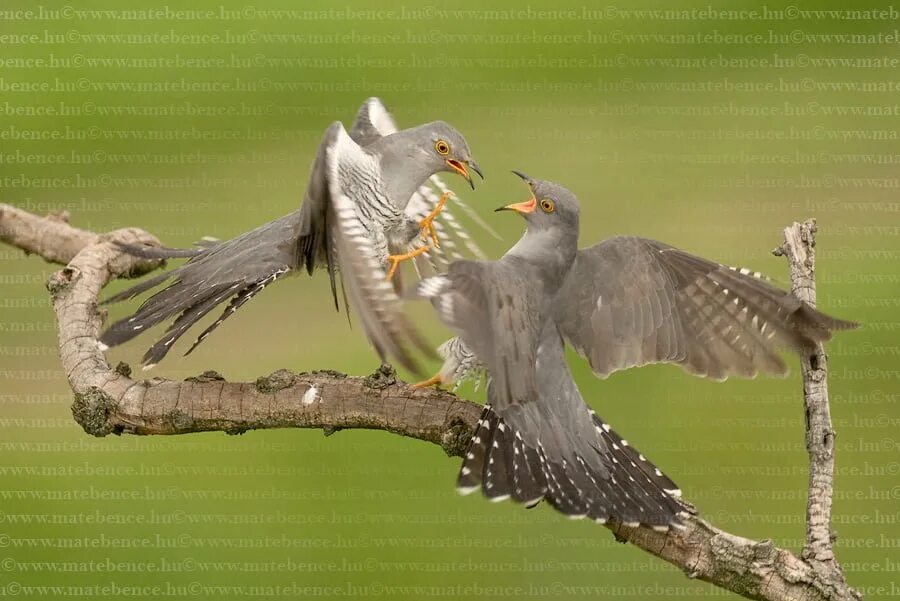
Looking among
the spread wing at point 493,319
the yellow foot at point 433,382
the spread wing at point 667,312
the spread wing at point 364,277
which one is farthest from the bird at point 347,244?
the spread wing at point 667,312

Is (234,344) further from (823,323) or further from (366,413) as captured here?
(823,323)

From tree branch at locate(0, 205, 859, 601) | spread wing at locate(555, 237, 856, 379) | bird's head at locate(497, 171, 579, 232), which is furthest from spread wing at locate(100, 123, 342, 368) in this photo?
spread wing at locate(555, 237, 856, 379)

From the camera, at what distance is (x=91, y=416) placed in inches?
114

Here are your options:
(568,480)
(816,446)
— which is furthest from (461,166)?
(816,446)

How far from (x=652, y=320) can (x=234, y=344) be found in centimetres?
328

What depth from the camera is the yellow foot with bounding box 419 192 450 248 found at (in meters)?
3.26

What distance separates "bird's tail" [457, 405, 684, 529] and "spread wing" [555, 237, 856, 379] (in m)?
0.33

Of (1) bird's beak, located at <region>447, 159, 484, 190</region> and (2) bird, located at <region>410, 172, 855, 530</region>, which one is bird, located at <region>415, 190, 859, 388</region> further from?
(1) bird's beak, located at <region>447, 159, 484, 190</region>

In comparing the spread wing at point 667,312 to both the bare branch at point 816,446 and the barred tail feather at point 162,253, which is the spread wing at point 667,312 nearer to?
Result: the bare branch at point 816,446

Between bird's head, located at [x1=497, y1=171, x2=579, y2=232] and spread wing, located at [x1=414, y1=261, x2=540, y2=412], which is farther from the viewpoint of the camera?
bird's head, located at [x1=497, y1=171, x2=579, y2=232]

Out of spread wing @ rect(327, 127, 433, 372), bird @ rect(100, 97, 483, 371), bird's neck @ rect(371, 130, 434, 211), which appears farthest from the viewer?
bird's neck @ rect(371, 130, 434, 211)

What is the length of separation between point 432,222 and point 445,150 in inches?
10.4

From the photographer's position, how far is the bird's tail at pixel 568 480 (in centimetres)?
250

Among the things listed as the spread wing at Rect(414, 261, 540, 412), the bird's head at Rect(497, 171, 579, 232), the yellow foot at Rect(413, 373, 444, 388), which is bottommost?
the yellow foot at Rect(413, 373, 444, 388)
